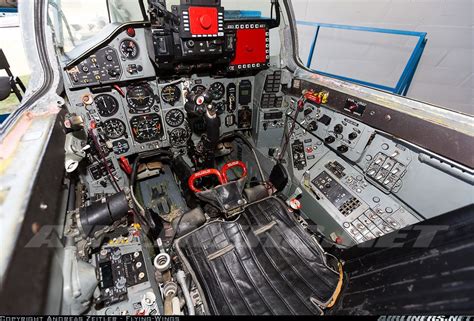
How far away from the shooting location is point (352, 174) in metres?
2.14

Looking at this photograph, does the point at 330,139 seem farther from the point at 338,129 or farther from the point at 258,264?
the point at 258,264

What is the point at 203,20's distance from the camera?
1.82 meters

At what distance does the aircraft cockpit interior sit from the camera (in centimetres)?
94

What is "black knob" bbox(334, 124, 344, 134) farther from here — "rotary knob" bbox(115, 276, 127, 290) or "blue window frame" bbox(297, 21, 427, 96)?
"rotary knob" bbox(115, 276, 127, 290)

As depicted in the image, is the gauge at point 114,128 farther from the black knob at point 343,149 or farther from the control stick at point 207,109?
the black knob at point 343,149

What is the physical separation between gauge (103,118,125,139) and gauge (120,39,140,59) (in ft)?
2.41

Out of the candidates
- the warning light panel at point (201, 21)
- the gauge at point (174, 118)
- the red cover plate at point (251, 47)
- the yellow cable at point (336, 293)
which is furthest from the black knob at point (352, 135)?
the gauge at point (174, 118)

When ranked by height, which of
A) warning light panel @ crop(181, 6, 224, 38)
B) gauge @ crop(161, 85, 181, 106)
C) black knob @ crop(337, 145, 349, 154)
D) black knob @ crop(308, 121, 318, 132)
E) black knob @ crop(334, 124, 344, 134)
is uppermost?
warning light panel @ crop(181, 6, 224, 38)

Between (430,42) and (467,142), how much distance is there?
377 centimetres

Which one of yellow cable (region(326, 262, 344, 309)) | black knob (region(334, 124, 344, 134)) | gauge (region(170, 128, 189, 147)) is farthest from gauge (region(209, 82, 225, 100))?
yellow cable (region(326, 262, 344, 309))

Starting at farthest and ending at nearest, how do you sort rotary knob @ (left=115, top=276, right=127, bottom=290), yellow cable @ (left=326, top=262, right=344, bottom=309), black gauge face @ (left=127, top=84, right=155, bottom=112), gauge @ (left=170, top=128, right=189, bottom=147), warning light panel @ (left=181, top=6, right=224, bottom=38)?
gauge @ (left=170, top=128, right=189, bottom=147)
black gauge face @ (left=127, top=84, right=155, bottom=112)
warning light panel @ (left=181, top=6, right=224, bottom=38)
rotary knob @ (left=115, top=276, right=127, bottom=290)
yellow cable @ (left=326, top=262, right=344, bottom=309)

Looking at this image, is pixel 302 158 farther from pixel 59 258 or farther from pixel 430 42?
pixel 430 42

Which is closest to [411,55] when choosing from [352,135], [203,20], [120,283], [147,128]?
[352,135]

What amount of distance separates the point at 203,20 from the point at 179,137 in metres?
1.57
